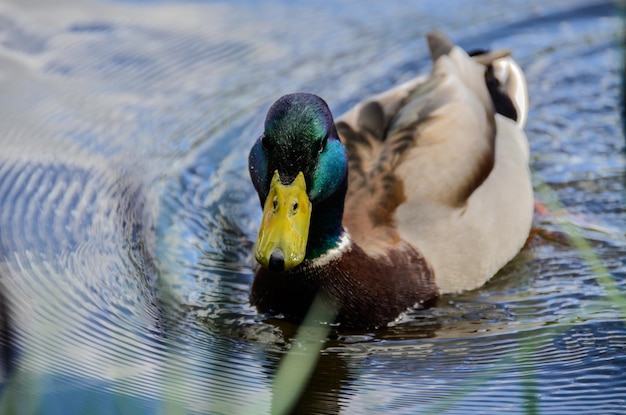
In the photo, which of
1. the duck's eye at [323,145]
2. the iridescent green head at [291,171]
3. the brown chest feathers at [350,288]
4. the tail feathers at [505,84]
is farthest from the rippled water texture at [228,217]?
the duck's eye at [323,145]

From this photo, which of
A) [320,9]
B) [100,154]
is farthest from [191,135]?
[320,9]

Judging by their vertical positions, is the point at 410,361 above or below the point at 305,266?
below

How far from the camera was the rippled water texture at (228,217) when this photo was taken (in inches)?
171

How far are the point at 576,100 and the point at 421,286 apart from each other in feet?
9.25

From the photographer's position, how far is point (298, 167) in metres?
4.38

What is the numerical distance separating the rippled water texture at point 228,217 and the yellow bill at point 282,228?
42 cm

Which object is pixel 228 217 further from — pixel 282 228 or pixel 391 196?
pixel 282 228

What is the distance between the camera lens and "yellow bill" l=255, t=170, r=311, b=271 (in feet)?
14.1

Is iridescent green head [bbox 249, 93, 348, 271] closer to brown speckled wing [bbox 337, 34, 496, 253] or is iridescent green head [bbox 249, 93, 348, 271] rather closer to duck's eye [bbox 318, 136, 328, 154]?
duck's eye [bbox 318, 136, 328, 154]

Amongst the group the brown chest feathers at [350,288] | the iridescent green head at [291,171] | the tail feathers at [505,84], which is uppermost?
the iridescent green head at [291,171]

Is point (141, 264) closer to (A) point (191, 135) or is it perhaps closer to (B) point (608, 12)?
(A) point (191, 135)

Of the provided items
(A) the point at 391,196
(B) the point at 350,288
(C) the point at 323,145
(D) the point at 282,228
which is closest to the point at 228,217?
(A) the point at 391,196

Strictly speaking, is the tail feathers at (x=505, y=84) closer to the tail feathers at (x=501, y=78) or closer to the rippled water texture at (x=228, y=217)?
the tail feathers at (x=501, y=78)

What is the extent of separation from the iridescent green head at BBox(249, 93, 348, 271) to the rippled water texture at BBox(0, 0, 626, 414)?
1.59 ft
